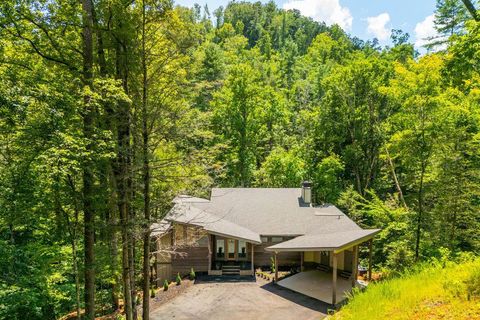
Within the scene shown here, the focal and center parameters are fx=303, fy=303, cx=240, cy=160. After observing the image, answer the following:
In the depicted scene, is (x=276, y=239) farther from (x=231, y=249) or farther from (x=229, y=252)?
(x=229, y=252)

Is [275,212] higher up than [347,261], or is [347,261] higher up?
[275,212]

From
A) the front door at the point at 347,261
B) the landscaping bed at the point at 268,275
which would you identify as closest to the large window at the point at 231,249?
the landscaping bed at the point at 268,275

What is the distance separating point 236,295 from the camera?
15484 mm

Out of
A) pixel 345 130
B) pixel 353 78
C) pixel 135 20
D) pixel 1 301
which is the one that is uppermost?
pixel 353 78

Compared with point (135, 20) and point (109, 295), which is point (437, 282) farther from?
point (109, 295)

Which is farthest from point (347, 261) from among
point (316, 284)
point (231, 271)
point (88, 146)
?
point (88, 146)

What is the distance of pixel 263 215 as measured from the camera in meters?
22.3

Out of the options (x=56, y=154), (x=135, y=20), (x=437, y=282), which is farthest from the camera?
(x=135, y=20)

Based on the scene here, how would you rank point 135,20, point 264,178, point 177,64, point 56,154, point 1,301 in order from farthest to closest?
point 264,178 → point 1,301 → point 177,64 → point 135,20 → point 56,154

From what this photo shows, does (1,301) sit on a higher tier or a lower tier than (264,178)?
lower

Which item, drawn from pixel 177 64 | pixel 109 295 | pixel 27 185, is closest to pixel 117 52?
pixel 177 64

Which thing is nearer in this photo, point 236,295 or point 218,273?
point 236,295

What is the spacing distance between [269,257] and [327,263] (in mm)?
3795

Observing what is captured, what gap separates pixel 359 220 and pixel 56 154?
76.9ft
